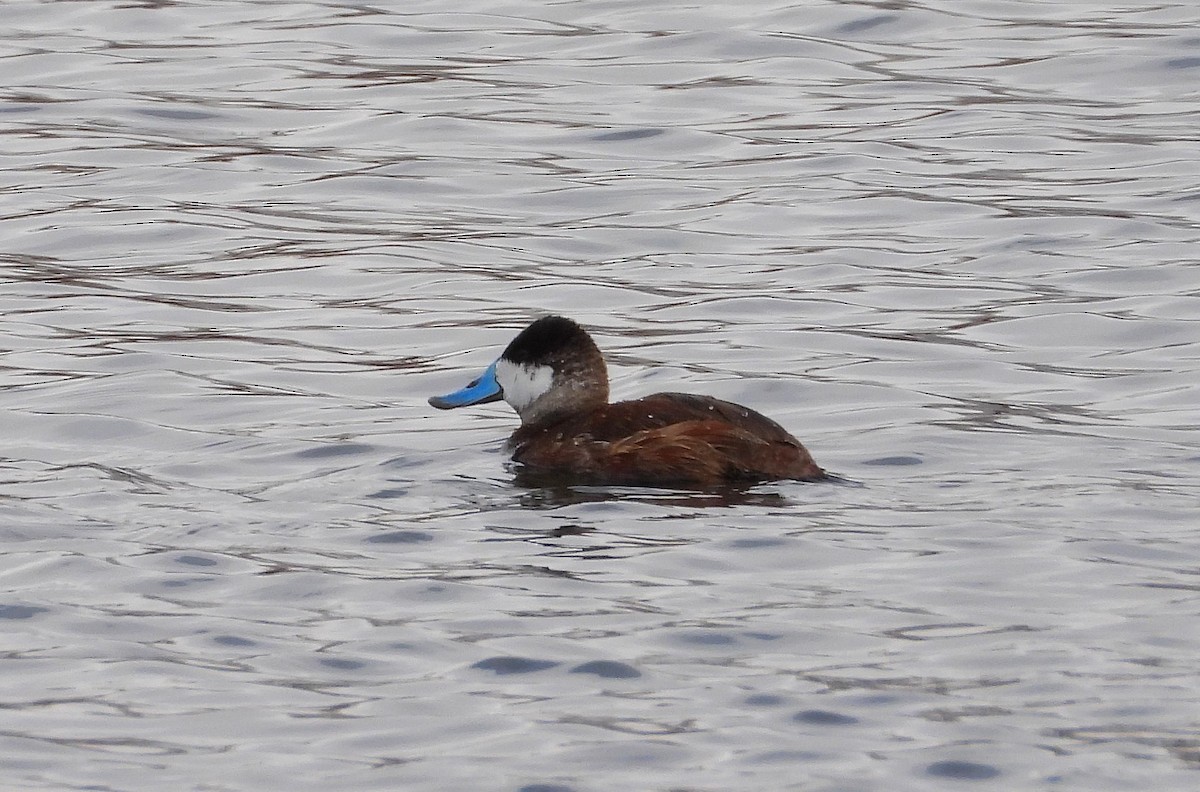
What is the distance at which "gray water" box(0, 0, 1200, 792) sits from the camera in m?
5.88

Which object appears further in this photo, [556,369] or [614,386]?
[614,386]

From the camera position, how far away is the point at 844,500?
26.8ft

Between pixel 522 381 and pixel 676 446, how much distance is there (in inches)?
48.4

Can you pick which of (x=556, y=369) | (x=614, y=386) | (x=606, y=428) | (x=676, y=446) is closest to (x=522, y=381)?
(x=556, y=369)

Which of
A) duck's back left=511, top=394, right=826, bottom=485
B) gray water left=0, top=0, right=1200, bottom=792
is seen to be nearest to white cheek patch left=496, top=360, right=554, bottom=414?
gray water left=0, top=0, right=1200, bottom=792

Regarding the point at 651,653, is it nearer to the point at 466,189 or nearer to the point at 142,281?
the point at 142,281

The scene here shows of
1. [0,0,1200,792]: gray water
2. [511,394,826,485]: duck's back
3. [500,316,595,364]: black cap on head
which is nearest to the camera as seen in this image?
[0,0,1200,792]: gray water

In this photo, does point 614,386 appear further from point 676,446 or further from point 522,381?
point 676,446

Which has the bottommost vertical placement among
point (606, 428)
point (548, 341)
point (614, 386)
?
point (614, 386)

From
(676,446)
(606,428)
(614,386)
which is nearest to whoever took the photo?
(676,446)

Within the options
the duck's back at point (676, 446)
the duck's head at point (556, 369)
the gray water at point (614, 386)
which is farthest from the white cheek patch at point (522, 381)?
Result: the duck's back at point (676, 446)

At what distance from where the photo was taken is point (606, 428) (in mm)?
8719

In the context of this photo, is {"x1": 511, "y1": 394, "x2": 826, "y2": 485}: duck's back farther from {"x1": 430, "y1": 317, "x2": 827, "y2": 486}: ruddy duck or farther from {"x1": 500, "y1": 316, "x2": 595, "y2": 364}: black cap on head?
{"x1": 500, "y1": 316, "x2": 595, "y2": 364}: black cap on head

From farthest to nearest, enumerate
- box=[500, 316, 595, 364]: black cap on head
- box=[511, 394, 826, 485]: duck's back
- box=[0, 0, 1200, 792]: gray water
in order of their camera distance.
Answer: box=[500, 316, 595, 364]: black cap on head, box=[511, 394, 826, 485]: duck's back, box=[0, 0, 1200, 792]: gray water
